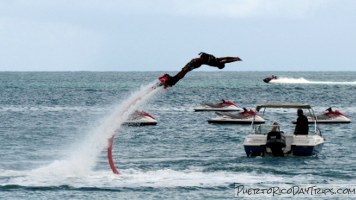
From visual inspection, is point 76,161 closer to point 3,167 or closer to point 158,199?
point 3,167

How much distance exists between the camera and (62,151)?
44719mm

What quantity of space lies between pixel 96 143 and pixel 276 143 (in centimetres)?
809

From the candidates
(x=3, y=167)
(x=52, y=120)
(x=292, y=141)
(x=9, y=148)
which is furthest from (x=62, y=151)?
(x=52, y=120)

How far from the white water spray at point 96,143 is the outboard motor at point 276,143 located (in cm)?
756

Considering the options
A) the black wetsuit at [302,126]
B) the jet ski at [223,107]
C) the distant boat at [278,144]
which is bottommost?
the jet ski at [223,107]

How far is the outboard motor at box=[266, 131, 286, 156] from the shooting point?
38312 mm

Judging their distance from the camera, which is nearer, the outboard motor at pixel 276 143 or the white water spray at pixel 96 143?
the white water spray at pixel 96 143

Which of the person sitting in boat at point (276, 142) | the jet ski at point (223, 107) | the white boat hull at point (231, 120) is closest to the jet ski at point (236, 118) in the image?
the white boat hull at point (231, 120)

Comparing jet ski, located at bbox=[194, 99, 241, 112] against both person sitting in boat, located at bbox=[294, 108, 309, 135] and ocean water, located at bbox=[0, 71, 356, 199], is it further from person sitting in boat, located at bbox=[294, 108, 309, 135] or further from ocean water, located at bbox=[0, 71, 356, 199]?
person sitting in boat, located at bbox=[294, 108, 309, 135]

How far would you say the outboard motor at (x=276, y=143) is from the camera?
38312 mm

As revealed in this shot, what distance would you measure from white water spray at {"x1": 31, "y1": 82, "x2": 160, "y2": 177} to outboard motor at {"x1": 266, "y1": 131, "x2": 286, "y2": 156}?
7.56 metres

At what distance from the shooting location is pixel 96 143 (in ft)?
118

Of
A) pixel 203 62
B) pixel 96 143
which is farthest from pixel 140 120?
pixel 203 62

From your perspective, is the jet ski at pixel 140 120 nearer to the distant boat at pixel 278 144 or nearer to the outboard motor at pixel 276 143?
the distant boat at pixel 278 144
